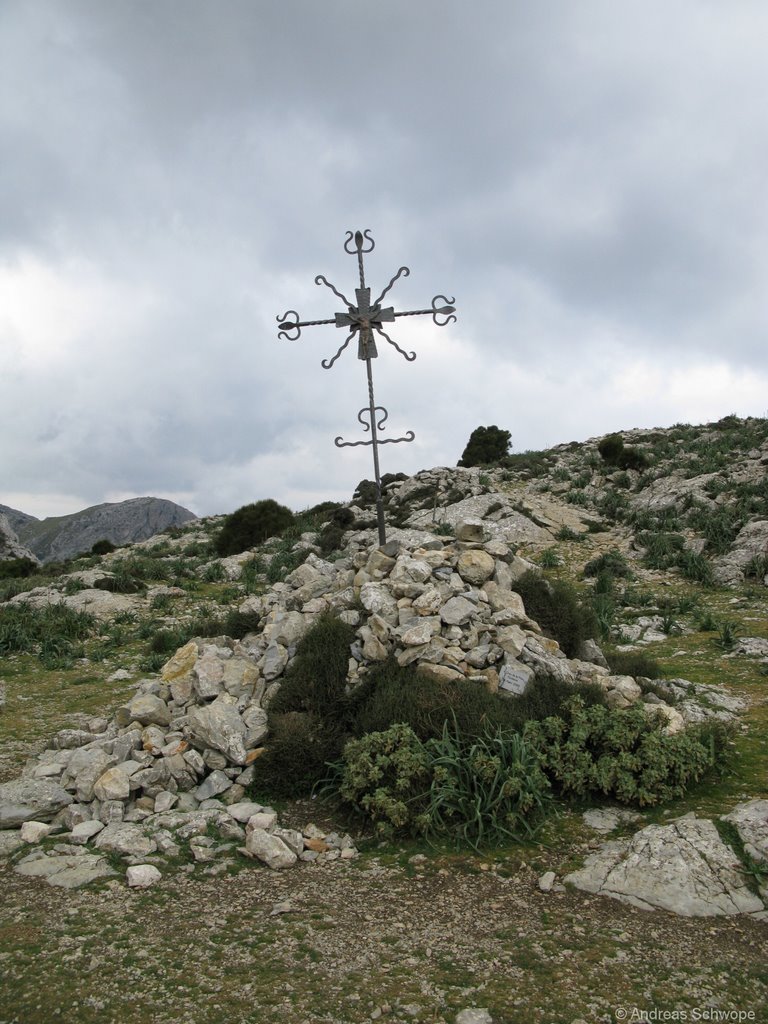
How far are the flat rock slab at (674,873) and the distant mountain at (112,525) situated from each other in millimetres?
84905

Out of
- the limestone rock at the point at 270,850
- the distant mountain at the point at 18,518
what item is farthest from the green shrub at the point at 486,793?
the distant mountain at the point at 18,518

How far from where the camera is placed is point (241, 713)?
6.07 m

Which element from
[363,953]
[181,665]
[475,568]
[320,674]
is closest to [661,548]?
[475,568]

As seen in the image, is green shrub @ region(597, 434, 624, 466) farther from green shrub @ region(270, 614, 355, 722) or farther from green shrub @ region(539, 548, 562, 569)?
green shrub @ region(270, 614, 355, 722)

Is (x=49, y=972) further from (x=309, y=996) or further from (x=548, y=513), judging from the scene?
(x=548, y=513)

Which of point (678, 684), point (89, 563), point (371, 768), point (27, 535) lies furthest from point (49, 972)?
point (27, 535)

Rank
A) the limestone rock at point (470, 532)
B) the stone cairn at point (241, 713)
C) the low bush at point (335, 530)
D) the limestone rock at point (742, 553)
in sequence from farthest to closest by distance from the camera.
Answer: the low bush at point (335, 530), the limestone rock at point (742, 553), the limestone rock at point (470, 532), the stone cairn at point (241, 713)

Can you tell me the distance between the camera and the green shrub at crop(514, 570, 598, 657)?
24.3 ft

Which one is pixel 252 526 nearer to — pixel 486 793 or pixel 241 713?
pixel 241 713

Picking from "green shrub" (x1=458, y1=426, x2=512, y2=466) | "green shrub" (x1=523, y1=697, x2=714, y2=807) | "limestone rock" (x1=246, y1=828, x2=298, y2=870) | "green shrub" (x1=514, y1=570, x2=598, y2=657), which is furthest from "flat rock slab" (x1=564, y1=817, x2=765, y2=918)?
"green shrub" (x1=458, y1=426, x2=512, y2=466)

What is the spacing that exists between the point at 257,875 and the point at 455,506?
17.4m

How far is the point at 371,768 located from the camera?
4.83m

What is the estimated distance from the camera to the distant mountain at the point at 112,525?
8700cm

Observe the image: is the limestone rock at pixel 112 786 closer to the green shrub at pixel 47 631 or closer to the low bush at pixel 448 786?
the low bush at pixel 448 786
